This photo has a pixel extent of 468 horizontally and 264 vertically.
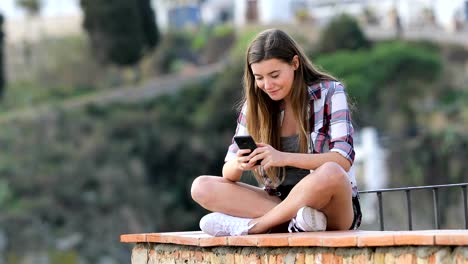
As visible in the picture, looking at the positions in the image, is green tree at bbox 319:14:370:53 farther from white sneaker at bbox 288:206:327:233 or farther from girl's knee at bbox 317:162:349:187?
girl's knee at bbox 317:162:349:187

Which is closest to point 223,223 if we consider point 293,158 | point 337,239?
point 293,158

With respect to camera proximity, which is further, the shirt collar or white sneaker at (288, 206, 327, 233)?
the shirt collar

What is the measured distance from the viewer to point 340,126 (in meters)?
3.91

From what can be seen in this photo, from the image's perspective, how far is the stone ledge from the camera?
297cm

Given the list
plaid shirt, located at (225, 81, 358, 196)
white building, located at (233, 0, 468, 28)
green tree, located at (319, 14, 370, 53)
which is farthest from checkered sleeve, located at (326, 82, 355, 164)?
white building, located at (233, 0, 468, 28)

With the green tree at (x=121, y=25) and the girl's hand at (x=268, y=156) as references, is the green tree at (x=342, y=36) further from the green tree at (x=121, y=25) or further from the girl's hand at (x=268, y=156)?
the girl's hand at (x=268, y=156)

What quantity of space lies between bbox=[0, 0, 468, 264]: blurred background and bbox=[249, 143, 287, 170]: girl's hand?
61.5 feet

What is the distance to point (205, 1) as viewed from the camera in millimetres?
35906

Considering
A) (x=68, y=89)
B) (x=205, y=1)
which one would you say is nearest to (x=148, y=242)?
(x=68, y=89)

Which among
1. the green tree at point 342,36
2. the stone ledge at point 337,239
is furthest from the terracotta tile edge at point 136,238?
the green tree at point 342,36

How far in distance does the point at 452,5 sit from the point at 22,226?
47.3 feet

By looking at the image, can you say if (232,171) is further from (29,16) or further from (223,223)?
(29,16)

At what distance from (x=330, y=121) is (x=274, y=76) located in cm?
25

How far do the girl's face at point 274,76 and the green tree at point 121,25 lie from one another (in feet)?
38.7
